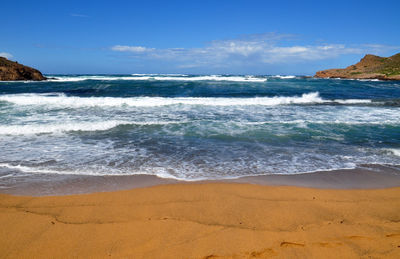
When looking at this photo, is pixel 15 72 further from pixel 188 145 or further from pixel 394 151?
pixel 394 151

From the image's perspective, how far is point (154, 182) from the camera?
421cm

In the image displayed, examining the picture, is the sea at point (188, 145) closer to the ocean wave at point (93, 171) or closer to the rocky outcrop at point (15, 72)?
the ocean wave at point (93, 171)

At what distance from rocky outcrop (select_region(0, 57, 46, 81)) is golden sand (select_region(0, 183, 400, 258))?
3958 centimetres

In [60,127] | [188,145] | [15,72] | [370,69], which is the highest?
[370,69]

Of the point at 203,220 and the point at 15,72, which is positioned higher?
the point at 15,72

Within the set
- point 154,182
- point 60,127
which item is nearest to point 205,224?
point 154,182

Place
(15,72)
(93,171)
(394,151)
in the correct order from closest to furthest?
(93,171)
(394,151)
(15,72)

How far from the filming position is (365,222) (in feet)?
9.85

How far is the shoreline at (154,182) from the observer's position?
3.91 meters

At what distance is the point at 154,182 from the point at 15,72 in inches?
1598

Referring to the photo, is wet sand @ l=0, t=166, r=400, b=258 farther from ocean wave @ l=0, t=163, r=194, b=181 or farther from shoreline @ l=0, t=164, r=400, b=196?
ocean wave @ l=0, t=163, r=194, b=181

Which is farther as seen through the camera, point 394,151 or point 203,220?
point 394,151

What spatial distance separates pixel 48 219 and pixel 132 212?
1014mm

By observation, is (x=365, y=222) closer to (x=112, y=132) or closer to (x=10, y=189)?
(x=10, y=189)
